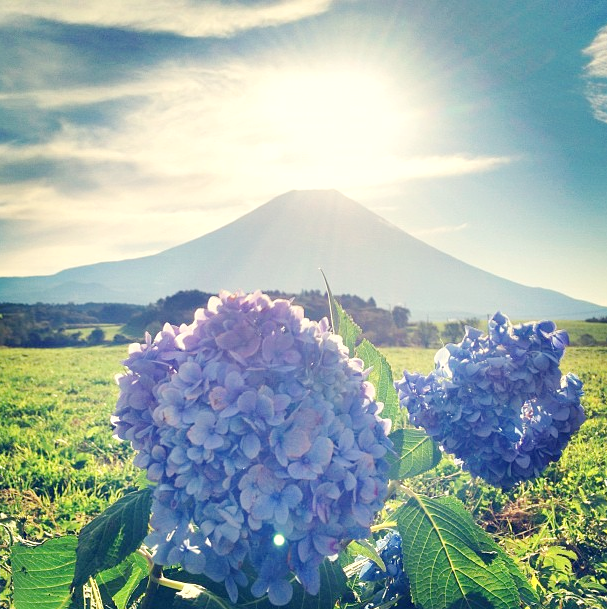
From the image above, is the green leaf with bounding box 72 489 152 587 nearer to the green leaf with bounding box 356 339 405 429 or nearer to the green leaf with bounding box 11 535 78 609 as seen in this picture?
the green leaf with bounding box 11 535 78 609

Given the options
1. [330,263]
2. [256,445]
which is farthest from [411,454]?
[330,263]

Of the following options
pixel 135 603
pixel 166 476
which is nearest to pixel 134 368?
pixel 166 476

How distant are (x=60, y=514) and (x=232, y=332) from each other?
311 centimetres

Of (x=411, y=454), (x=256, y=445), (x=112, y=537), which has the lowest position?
(x=112, y=537)

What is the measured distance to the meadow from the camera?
2.59m

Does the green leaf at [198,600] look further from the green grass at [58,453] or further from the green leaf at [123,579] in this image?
the green grass at [58,453]

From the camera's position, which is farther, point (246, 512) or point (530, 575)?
point (530, 575)

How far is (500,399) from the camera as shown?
1.81m

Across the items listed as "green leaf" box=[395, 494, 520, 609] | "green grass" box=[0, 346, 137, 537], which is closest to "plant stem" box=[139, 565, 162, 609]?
"green leaf" box=[395, 494, 520, 609]

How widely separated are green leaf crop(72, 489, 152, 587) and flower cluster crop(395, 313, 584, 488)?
904 mm

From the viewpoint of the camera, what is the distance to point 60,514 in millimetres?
3754

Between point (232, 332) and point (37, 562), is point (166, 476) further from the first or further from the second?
point (37, 562)

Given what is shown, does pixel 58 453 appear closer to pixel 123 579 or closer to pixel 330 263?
pixel 123 579

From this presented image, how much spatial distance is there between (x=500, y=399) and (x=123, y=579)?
1.29 metres
